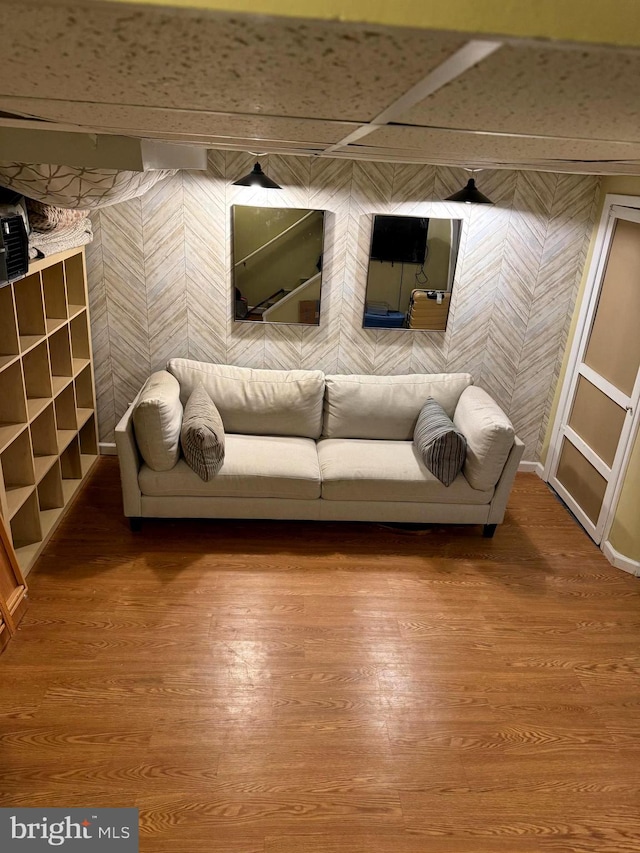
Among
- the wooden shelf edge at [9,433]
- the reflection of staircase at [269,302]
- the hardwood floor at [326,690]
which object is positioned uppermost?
the reflection of staircase at [269,302]

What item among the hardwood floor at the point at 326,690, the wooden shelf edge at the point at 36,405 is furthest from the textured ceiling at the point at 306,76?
the wooden shelf edge at the point at 36,405

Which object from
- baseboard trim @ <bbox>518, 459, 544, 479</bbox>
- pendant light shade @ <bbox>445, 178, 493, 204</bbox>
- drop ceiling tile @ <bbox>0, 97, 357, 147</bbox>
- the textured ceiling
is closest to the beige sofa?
baseboard trim @ <bbox>518, 459, 544, 479</bbox>

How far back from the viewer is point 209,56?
11.0 inches

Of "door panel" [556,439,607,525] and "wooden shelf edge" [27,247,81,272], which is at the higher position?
"wooden shelf edge" [27,247,81,272]

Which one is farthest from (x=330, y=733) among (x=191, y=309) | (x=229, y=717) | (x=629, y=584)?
(x=191, y=309)

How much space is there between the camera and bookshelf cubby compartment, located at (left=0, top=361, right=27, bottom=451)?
2.73 meters

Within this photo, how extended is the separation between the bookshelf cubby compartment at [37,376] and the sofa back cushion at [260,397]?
2.56 ft

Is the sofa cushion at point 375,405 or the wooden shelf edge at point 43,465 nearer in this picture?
the wooden shelf edge at point 43,465

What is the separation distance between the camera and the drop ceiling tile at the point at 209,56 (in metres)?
0.23

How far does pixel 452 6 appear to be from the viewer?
0.22 meters

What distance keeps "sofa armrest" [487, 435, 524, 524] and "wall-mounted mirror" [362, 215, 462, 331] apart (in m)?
1.07

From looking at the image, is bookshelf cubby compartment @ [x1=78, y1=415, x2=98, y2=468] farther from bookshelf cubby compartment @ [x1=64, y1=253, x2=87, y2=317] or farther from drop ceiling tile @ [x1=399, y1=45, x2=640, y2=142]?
drop ceiling tile @ [x1=399, y1=45, x2=640, y2=142]

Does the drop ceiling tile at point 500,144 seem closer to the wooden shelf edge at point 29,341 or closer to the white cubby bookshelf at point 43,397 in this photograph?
the white cubby bookshelf at point 43,397

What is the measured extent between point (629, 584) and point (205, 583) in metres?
2.30
